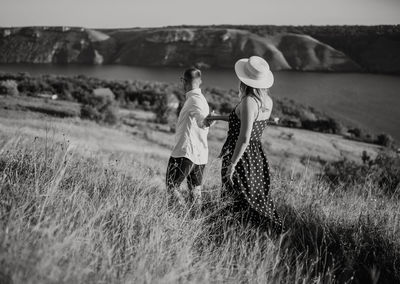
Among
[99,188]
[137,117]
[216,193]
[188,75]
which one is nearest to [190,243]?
[99,188]

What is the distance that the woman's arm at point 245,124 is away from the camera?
3087 millimetres

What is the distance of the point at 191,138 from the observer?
3.82 metres

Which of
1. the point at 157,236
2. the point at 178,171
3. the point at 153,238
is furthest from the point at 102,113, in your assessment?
the point at 157,236

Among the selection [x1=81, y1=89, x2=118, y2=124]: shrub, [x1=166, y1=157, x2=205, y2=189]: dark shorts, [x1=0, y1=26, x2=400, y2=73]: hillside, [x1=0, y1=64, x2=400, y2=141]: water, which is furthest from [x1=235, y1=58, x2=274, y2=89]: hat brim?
[x1=0, y1=26, x2=400, y2=73]: hillside

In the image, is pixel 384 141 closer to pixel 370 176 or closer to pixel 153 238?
pixel 370 176

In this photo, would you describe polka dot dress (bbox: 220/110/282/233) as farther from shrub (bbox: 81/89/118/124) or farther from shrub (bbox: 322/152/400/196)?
shrub (bbox: 81/89/118/124)

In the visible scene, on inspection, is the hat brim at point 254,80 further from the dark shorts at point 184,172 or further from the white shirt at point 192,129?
the dark shorts at point 184,172

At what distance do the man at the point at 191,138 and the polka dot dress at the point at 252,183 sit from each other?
462 millimetres

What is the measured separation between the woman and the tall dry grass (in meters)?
0.20

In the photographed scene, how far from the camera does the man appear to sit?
379 cm

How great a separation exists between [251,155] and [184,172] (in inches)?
31.7

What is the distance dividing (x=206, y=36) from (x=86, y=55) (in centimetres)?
4702

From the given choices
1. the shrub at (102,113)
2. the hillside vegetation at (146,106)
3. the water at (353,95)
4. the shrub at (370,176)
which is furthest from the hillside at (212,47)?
the shrub at (370,176)

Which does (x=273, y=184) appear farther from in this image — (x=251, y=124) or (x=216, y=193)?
(x=251, y=124)
